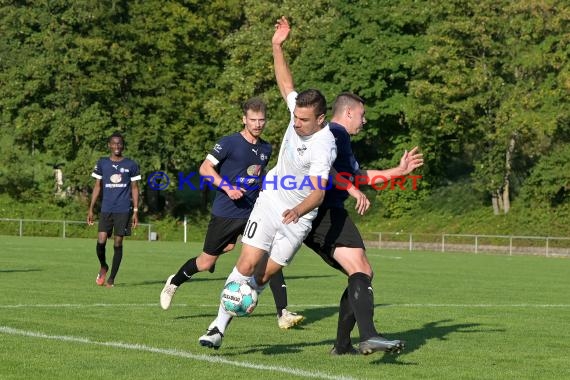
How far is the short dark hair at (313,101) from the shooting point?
30.9ft

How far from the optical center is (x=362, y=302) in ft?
31.6

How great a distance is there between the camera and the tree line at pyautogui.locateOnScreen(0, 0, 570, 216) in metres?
52.5

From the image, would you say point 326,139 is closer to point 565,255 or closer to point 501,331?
point 501,331

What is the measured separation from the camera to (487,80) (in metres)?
52.3

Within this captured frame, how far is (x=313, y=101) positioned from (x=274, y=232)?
42.3 inches

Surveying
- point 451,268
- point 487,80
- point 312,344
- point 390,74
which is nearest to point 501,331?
point 312,344

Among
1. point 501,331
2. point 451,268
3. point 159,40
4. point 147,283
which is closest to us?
point 501,331

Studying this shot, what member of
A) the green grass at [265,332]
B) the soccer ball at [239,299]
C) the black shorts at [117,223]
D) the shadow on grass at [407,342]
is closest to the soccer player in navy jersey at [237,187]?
the green grass at [265,332]

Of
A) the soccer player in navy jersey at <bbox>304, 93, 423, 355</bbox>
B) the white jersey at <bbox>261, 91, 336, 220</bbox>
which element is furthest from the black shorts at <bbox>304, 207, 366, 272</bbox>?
the white jersey at <bbox>261, 91, 336, 220</bbox>

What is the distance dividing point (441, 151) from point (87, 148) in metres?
16.9

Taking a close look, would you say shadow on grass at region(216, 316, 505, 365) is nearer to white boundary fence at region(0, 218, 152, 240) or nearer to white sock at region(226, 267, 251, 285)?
white sock at region(226, 267, 251, 285)

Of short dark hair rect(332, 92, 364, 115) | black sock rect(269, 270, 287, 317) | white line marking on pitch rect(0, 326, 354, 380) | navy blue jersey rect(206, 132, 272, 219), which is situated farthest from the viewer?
navy blue jersey rect(206, 132, 272, 219)

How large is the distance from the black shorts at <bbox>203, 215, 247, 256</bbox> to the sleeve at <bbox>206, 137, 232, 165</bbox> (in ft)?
2.15

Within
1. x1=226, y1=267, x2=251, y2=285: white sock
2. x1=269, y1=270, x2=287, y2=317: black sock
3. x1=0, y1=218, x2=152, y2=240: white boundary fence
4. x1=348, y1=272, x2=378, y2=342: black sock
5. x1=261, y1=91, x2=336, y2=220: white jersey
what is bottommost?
x1=0, y1=218, x2=152, y2=240: white boundary fence
